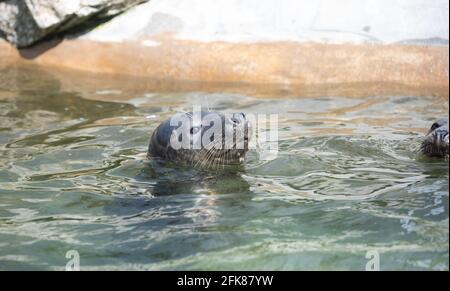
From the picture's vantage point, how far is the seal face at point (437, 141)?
16.8 ft

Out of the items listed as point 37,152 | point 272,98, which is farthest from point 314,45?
point 37,152

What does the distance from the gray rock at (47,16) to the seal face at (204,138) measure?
12.4ft

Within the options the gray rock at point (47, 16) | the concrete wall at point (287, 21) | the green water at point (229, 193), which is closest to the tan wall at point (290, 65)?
the concrete wall at point (287, 21)

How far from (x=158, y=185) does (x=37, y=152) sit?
4.70 feet

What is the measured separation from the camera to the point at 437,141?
5133mm

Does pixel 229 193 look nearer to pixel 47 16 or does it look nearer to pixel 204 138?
pixel 204 138

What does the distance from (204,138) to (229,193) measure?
1.65 feet

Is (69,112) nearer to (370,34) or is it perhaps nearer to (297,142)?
(297,142)

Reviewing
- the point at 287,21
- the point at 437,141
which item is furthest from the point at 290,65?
the point at 437,141

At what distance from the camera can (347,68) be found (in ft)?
26.1

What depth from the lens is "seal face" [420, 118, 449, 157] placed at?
5109 mm

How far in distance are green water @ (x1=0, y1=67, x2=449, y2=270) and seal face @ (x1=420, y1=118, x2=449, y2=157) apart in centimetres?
8

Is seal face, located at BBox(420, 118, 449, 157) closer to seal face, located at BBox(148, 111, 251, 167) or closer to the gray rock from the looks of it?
seal face, located at BBox(148, 111, 251, 167)

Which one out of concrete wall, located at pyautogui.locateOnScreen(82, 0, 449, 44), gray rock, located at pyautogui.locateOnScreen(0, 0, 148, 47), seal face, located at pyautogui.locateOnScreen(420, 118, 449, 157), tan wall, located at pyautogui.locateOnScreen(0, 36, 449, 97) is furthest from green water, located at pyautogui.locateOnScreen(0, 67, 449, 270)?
gray rock, located at pyautogui.locateOnScreen(0, 0, 148, 47)
